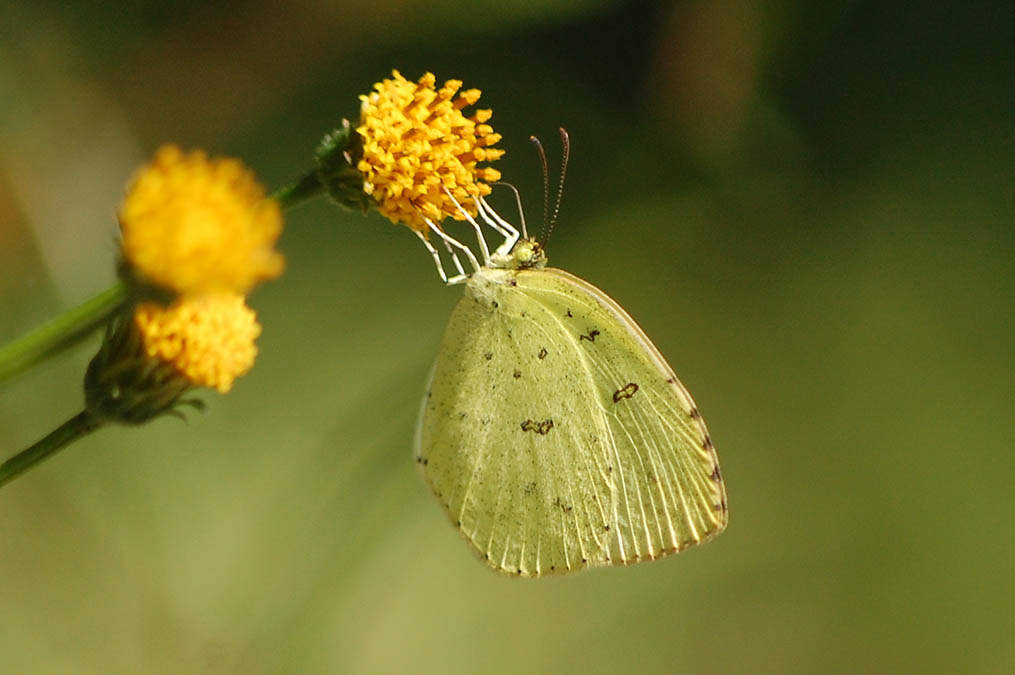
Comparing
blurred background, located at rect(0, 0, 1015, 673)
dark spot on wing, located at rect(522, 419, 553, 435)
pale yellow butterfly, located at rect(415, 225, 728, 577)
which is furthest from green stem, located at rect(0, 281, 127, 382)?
blurred background, located at rect(0, 0, 1015, 673)

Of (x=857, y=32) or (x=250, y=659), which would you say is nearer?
(x=250, y=659)

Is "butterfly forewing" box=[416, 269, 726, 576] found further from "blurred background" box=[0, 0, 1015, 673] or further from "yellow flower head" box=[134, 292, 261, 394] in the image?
"blurred background" box=[0, 0, 1015, 673]

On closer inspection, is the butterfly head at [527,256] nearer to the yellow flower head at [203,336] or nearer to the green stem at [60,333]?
the yellow flower head at [203,336]

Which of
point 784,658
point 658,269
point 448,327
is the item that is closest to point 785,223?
point 658,269

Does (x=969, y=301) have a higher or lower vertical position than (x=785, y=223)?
lower

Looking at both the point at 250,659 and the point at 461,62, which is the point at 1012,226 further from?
the point at 250,659

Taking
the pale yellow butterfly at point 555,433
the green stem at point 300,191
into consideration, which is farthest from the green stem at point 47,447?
the pale yellow butterfly at point 555,433

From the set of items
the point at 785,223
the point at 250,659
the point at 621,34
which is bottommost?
the point at 250,659
